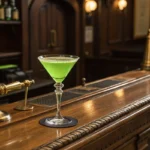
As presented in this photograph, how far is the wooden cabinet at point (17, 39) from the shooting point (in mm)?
5004

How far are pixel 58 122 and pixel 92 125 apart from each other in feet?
0.50

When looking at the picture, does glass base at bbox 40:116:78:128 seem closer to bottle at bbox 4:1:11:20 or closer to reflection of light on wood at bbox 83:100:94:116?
reflection of light on wood at bbox 83:100:94:116

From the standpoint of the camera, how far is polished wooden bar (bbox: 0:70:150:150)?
120 cm

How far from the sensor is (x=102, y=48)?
7.50 metres

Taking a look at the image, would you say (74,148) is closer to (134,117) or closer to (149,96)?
A: (134,117)

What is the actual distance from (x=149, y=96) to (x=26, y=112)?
0.73m

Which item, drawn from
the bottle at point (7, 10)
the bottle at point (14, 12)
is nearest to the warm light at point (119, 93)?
the bottle at point (7, 10)

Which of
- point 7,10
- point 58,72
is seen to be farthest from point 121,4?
point 58,72

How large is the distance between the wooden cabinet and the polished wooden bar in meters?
3.12

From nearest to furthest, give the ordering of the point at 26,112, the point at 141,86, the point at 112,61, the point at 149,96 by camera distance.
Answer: the point at 26,112, the point at 149,96, the point at 141,86, the point at 112,61

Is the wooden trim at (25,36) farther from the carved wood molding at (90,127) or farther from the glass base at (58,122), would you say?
the glass base at (58,122)

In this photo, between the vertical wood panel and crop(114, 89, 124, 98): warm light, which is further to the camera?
the vertical wood panel

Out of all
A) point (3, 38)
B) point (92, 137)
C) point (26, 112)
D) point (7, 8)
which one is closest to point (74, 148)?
point (92, 137)

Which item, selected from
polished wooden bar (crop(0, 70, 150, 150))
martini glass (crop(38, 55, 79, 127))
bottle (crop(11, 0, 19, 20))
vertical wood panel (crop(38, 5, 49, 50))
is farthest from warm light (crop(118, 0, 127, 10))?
martini glass (crop(38, 55, 79, 127))
